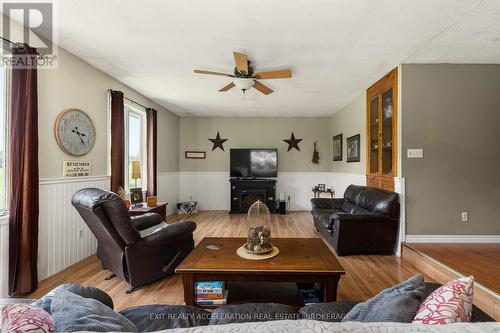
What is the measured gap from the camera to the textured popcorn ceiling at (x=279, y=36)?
6.95 feet

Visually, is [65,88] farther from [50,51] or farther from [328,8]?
[328,8]

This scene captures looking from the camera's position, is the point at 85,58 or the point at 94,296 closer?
the point at 94,296

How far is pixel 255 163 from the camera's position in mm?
6523

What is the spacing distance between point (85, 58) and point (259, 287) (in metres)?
3.49

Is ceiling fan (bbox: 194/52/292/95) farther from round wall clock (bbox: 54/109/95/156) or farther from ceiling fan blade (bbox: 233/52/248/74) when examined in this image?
round wall clock (bbox: 54/109/95/156)

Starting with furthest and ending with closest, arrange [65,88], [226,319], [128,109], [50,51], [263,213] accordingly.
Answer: [128,109] → [65,88] → [50,51] → [263,213] → [226,319]

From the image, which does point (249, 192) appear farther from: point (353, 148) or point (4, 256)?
point (4, 256)

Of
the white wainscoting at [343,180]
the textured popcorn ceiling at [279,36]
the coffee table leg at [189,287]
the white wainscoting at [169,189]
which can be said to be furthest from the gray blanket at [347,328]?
the white wainscoting at [169,189]

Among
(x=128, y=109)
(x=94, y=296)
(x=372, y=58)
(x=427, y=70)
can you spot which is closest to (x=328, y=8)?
(x=372, y=58)

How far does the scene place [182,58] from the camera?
3.13 m

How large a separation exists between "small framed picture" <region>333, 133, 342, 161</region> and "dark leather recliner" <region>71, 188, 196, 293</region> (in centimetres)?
443

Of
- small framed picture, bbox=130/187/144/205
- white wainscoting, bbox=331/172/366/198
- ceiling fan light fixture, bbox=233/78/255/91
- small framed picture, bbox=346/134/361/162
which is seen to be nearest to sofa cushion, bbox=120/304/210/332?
small framed picture, bbox=130/187/144/205

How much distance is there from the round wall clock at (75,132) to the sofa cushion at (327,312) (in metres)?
3.16

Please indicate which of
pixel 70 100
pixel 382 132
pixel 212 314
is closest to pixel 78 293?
pixel 212 314
